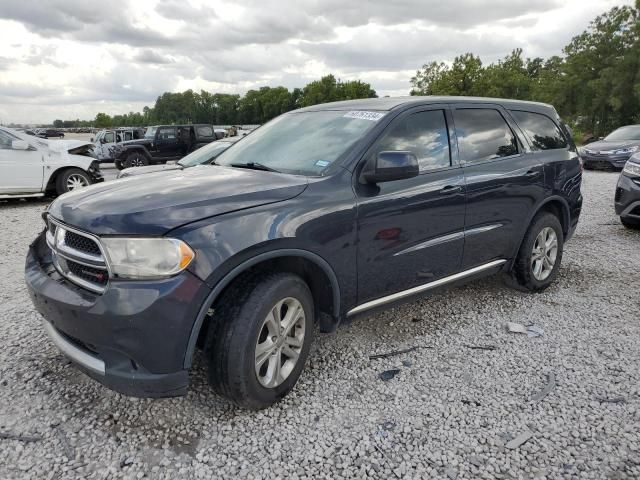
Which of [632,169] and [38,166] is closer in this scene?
[632,169]

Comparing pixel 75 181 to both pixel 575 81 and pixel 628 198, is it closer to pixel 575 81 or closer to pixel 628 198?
pixel 628 198

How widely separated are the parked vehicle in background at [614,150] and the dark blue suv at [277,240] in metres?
12.0

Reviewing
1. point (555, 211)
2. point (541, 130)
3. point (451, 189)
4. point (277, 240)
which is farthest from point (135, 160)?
point (277, 240)

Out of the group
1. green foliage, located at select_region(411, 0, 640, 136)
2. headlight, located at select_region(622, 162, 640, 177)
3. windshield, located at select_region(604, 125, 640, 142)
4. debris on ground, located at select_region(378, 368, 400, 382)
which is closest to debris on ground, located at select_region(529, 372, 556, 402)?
debris on ground, located at select_region(378, 368, 400, 382)

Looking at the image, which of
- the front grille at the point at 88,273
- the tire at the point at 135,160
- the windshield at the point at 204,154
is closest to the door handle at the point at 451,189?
the front grille at the point at 88,273

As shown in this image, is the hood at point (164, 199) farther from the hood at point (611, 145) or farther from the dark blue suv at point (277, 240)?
the hood at point (611, 145)

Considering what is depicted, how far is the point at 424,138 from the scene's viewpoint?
3.45 metres

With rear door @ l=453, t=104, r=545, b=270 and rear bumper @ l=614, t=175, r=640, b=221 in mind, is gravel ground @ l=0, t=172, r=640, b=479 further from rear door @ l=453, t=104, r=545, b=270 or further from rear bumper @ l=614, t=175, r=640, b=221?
rear bumper @ l=614, t=175, r=640, b=221

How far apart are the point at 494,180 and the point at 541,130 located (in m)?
1.14

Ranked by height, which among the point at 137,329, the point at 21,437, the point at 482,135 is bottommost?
the point at 21,437

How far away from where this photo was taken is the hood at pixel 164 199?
227cm

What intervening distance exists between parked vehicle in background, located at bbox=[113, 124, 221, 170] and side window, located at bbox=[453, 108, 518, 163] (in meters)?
16.1

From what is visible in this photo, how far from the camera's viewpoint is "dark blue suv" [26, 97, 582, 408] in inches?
88.0

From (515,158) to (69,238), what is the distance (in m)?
3.45
